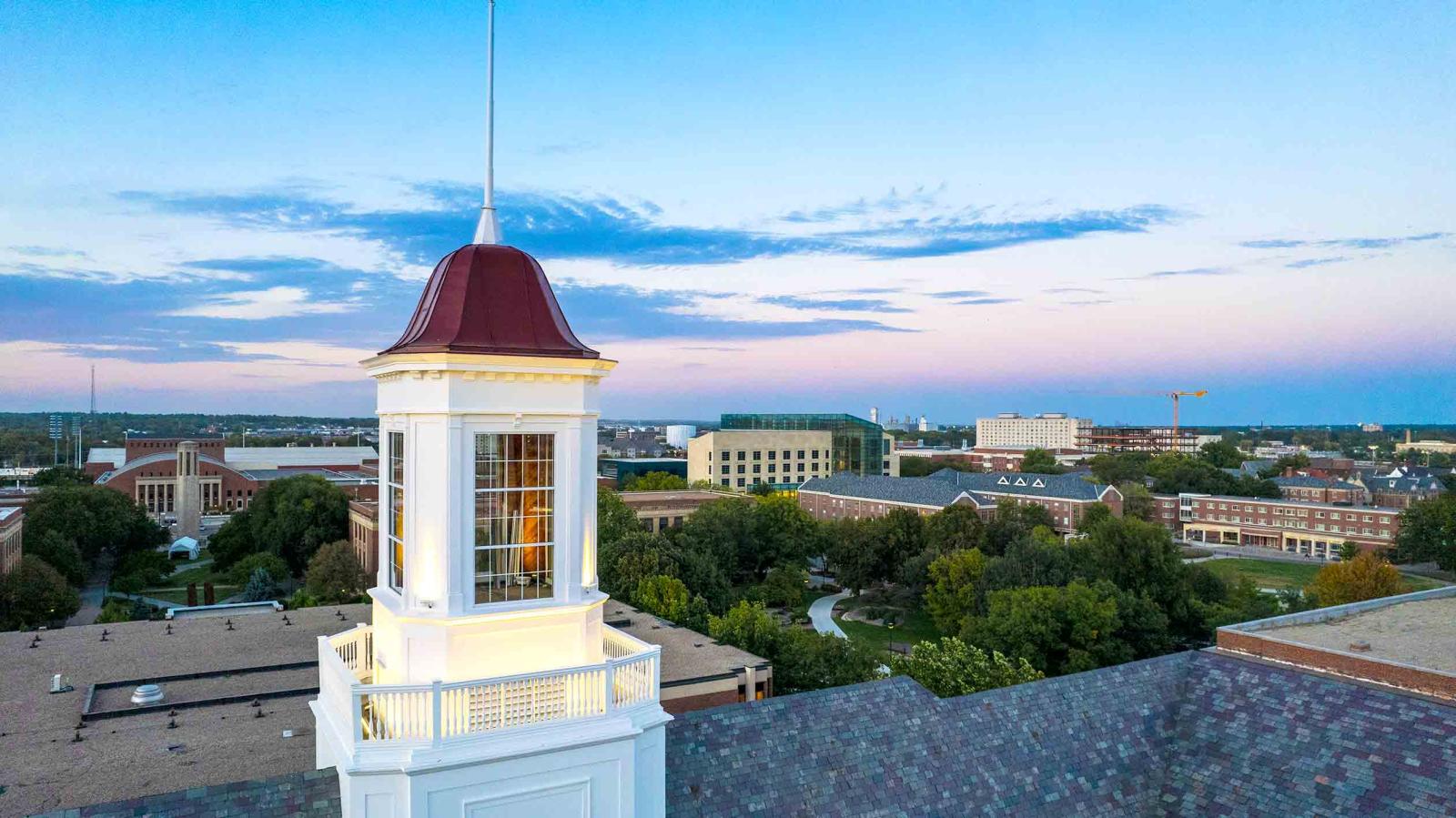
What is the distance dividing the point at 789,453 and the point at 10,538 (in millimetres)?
89692

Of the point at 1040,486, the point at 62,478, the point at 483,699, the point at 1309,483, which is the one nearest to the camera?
the point at 483,699

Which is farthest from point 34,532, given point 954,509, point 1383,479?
point 1383,479

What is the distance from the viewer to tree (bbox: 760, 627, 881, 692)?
32.0 metres

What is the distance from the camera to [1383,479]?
128875 mm

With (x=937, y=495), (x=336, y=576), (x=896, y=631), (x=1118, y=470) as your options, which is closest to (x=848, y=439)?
(x=937, y=495)

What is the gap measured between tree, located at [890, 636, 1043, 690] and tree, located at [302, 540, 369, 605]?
39.2m

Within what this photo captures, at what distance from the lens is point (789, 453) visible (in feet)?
422

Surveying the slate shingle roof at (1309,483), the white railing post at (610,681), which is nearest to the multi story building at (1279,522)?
the slate shingle roof at (1309,483)

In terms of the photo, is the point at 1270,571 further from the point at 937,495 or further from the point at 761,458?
the point at 761,458

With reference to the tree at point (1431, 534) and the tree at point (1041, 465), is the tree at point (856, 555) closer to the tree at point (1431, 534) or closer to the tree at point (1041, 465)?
the tree at point (1431, 534)

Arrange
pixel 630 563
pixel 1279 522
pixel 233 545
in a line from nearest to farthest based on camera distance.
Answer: pixel 630 563, pixel 233 545, pixel 1279 522

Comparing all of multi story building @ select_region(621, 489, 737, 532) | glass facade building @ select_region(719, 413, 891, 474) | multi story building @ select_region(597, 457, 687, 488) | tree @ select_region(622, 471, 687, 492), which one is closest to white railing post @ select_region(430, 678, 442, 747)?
multi story building @ select_region(621, 489, 737, 532)

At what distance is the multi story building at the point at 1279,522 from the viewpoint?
332 feet

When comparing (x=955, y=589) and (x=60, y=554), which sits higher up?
(x=60, y=554)
